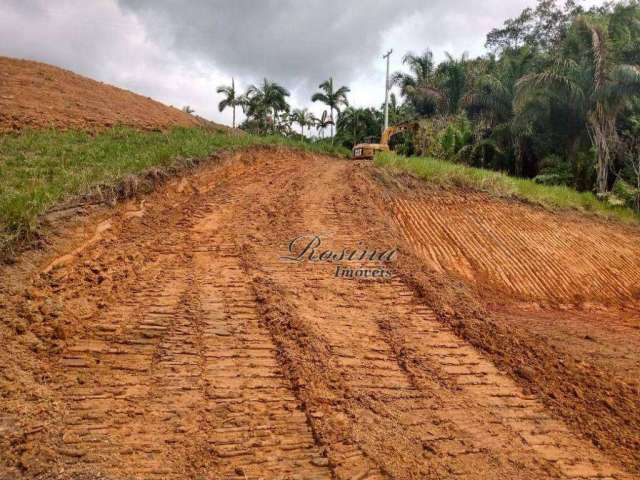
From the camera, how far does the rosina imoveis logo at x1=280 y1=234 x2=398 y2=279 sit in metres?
5.85

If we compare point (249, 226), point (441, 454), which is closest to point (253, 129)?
point (249, 226)

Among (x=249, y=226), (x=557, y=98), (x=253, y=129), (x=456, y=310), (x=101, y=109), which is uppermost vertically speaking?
(x=253, y=129)

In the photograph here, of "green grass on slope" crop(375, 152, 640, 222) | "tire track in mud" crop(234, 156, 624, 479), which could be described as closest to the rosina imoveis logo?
"tire track in mud" crop(234, 156, 624, 479)

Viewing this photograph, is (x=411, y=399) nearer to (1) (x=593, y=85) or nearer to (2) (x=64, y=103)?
(2) (x=64, y=103)

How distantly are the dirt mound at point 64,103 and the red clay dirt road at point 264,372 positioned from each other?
20.8ft

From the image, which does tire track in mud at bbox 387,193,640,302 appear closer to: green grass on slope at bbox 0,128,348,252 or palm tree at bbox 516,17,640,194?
green grass on slope at bbox 0,128,348,252

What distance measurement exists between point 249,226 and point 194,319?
112 inches

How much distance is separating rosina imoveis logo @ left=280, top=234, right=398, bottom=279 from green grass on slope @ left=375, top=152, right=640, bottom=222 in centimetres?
476

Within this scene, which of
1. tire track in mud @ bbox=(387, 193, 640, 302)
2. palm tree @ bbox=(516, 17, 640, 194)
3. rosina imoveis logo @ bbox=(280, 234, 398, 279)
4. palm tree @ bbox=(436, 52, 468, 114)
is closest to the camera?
rosina imoveis logo @ bbox=(280, 234, 398, 279)

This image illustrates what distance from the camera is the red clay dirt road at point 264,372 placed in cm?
272

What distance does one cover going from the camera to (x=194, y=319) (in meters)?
4.12

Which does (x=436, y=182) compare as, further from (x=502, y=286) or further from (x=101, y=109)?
(x=101, y=109)

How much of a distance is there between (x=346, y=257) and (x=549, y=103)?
13.5 meters

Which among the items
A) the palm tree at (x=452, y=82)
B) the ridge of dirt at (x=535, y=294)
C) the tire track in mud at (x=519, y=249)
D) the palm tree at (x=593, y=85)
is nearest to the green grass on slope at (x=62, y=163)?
the ridge of dirt at (x=535, y=294)
